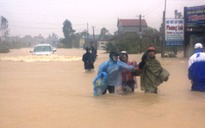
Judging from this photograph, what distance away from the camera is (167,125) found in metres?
6.85

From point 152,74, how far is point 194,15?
21651mm

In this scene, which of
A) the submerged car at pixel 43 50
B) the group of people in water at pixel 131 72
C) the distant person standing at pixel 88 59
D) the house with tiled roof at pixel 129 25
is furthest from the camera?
the house with tiled roof at pixel 129 25

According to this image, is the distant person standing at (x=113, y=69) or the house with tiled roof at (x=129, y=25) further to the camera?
the house with tiled roof at (x=129, y=25)

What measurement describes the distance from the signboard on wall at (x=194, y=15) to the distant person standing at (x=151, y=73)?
67.4 ft

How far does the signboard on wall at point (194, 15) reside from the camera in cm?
2947

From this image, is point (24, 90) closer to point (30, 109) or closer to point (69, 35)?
point (30, 109)

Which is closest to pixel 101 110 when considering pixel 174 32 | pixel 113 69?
pixel 113 69

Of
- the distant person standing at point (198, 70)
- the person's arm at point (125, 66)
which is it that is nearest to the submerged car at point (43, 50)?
the distant person standing at point (198, 70)

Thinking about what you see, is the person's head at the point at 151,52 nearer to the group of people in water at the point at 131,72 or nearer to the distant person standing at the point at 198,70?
the group of people in water at the point at 131,72

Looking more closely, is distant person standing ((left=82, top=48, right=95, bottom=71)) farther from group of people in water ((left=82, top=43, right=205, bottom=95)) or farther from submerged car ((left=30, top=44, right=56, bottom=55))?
submerged car ((left=30, top=44, right=56, bottom=55))

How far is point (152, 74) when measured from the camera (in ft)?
32.3

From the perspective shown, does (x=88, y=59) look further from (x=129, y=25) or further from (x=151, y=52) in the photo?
(x=129, y=25)

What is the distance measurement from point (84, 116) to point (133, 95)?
8.02ft

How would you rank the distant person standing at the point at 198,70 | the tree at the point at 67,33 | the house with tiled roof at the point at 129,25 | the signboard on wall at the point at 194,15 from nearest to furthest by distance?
1. the distant person standing at the point at 198,70
2. the signboard on wall at the point at 194,15
3. the house with tiled roof at the point at 129,25
4. the tree at the point at 67,33
